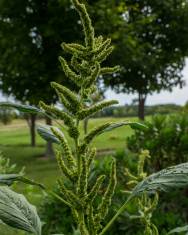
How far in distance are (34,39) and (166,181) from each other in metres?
24.2

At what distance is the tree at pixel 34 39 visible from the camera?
23.8 m

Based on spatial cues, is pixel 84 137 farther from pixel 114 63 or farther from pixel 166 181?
pixel 114 63

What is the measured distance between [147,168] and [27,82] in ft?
63.4

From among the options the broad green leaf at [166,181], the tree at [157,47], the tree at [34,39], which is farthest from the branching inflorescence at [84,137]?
the tree at [157,47]

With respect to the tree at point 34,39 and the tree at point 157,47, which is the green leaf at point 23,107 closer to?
the tree at point 34,39

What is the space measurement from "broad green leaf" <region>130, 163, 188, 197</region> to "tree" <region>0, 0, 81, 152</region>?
21.8 m

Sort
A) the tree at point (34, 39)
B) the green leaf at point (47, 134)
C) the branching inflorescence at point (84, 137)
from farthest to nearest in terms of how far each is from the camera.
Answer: the tree at point (34, 39)
the green leaf at point (47, 134)
the branching inflorescence at point (84, 137)

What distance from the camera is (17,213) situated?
1.73 m

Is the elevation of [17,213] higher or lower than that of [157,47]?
lower

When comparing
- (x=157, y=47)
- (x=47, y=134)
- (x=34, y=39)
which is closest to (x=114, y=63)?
(x=34, y=39)

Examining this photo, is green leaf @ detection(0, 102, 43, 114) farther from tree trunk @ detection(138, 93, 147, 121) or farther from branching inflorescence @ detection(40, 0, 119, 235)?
tree trunk @ detection(138, 93, 147, 121)

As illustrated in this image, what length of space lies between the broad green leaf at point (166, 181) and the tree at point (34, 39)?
2176cm

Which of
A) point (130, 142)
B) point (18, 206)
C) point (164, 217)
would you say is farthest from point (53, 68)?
point (18, 206)

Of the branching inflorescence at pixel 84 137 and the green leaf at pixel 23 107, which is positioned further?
the green leaf at pixel 23 107
